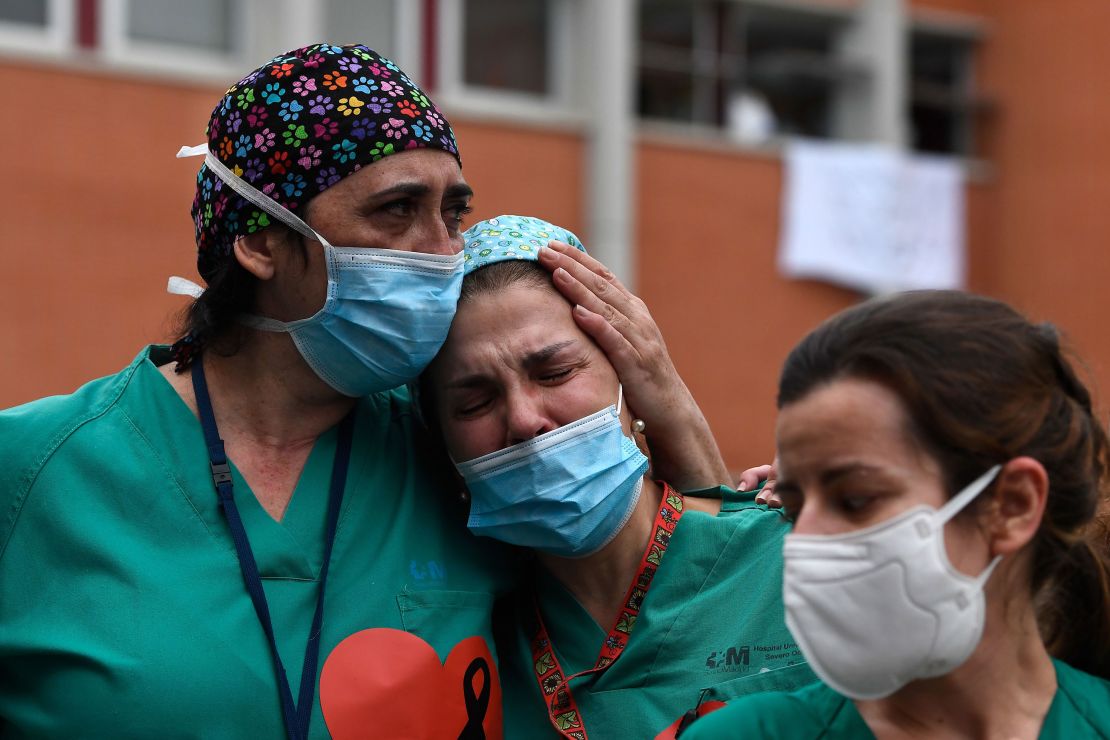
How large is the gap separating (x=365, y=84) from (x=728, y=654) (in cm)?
124

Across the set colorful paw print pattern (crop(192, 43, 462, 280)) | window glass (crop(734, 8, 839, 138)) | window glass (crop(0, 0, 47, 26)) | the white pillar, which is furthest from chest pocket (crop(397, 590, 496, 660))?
window glass (crop(734, 8, 839, 138))

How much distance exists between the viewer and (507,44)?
11805 millimetres

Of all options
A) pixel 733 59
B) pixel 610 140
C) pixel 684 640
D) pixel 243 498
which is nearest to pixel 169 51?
pixel 610 140

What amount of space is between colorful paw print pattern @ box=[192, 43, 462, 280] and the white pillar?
27.1 feet

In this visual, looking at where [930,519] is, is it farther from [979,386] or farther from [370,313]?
[370,313]

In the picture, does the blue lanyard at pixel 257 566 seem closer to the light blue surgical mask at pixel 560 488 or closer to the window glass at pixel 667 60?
the light blue surgical mask at pixel 560 488

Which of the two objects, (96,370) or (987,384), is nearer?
(987,384)

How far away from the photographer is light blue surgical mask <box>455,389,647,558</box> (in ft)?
9.98

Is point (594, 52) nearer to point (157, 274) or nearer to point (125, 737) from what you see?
point (157, 274)

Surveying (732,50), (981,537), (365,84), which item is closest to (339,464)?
(365,84)

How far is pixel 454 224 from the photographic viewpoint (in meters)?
3.20

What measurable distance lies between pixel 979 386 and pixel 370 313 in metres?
1.23

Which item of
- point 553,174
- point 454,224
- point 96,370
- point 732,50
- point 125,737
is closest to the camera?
point 125,737

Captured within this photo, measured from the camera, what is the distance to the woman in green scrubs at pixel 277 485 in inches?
110
